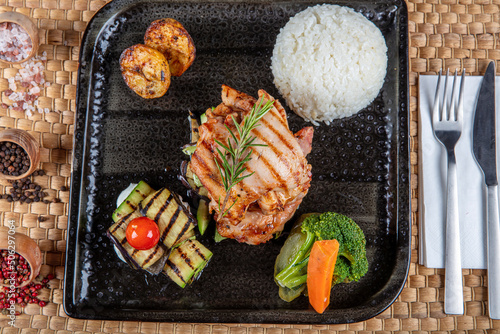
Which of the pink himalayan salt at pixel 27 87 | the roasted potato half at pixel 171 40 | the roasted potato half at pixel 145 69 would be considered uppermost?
the roasted potato half at pixel 171 40

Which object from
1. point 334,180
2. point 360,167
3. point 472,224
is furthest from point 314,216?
point 472,224

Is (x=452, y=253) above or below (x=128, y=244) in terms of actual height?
below

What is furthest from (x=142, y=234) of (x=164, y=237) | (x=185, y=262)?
(x=185, y=262)

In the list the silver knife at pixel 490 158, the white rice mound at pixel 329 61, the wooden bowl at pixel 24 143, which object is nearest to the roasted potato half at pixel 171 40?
the white rice mound at pixel 329 61

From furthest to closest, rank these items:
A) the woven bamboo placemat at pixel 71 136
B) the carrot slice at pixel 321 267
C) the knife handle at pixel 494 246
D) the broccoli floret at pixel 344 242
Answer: the woven bamboo placemat at pixel 71 136, the knife handle at pixel 494 246, the broccoli floret at pixel 344 242, the carrot slice at pixel 321 267

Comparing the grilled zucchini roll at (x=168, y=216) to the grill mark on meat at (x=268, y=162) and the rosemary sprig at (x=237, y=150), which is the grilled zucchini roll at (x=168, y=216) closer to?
the rosemary sprig at (x=237, y=150)

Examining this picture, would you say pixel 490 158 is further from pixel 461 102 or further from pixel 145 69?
pixel 145 69

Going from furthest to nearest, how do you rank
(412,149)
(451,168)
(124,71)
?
(412,149)
(451,168)
(124,71)

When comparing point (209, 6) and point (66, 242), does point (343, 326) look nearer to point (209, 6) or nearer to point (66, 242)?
point (66, 242)
